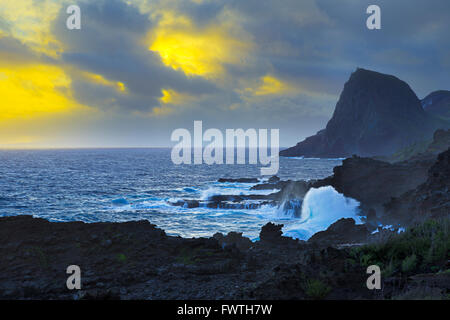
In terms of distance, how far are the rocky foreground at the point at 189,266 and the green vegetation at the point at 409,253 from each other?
0.02 m

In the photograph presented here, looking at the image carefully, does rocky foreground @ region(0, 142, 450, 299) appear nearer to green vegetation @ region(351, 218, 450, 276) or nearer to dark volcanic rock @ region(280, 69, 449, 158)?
green vegetation @ region(351, 218, 450, 276)

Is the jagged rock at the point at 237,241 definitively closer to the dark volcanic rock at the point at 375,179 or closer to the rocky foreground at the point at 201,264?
the rocky foreground at the point at 201,264

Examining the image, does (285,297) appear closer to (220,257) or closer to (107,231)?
(220,257)

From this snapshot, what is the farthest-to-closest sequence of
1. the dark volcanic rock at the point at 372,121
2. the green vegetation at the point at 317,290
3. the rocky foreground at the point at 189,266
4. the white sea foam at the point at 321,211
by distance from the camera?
the dark volcanic rock at the point at 372,121 < the white sea foam at the point at 321,211 < the rocky foreground at the point at 189,266 < the green vegetation at the point at 317,290

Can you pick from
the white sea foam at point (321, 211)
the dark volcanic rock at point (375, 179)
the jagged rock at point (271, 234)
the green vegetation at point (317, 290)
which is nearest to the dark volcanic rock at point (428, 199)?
the white sea foam at point (321, 211)

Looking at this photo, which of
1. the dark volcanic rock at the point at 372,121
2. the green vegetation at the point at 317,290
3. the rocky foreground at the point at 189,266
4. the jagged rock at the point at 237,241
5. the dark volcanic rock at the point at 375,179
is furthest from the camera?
the dark volcanic rock at the point at 372,121

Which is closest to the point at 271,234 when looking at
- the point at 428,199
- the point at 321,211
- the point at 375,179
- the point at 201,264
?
the point at 201,264

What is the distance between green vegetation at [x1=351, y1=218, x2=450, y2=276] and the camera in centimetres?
650

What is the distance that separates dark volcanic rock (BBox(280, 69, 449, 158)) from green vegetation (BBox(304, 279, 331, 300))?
164 meters

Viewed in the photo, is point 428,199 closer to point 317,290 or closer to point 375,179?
point 375,179

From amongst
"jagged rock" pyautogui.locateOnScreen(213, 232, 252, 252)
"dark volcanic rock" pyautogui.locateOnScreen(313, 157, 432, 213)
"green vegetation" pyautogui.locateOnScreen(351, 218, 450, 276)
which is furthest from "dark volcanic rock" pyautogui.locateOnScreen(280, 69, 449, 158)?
"green vegetation" pyautogui.locateOnScreen(351, 218, 450, 276)

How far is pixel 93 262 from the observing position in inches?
362

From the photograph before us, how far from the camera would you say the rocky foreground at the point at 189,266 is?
233 inches
